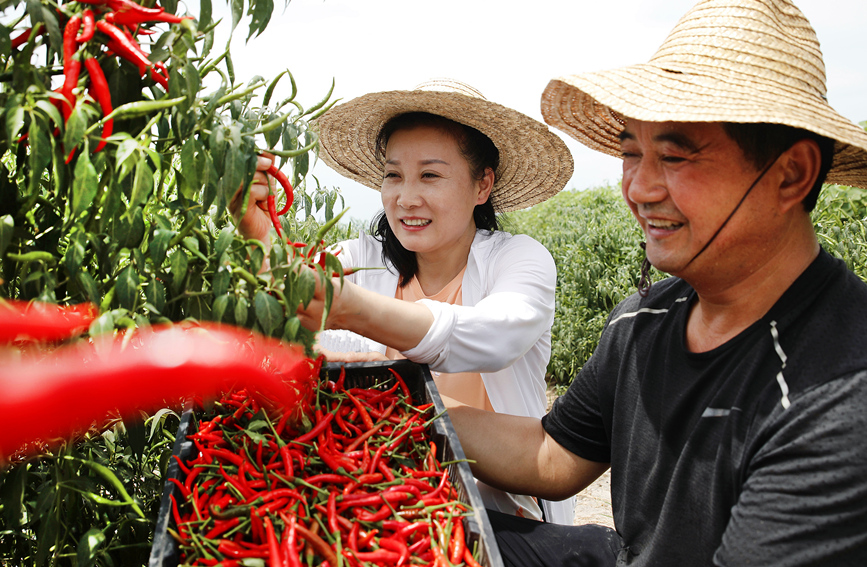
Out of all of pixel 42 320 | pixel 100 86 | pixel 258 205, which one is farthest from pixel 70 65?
pixel 258 205

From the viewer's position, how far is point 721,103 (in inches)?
51.7

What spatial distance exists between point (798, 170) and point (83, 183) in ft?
4.49

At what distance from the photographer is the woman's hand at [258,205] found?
4.71 feet

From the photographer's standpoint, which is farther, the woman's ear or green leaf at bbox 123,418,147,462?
the woman's ear

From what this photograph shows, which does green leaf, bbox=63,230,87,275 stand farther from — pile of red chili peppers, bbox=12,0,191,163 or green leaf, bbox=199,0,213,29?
green leaf, bbox=199,0,213,29

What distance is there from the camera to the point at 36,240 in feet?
3.58

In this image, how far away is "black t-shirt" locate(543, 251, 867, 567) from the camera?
1.15 metres

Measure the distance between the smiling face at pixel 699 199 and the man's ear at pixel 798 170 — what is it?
1.7 inches

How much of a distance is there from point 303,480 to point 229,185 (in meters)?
0.67

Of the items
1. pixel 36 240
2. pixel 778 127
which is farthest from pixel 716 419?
pixel 36 240

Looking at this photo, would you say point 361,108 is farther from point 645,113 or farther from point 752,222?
point 752,222

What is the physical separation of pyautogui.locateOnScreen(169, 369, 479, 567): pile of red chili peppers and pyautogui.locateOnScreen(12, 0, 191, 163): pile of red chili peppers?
0.74 metres

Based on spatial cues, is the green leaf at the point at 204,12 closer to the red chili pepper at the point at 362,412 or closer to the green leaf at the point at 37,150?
the green leaf at the point at 37,150

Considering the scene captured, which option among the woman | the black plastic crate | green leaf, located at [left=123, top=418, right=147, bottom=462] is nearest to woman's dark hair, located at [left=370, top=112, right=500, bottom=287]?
the woman
